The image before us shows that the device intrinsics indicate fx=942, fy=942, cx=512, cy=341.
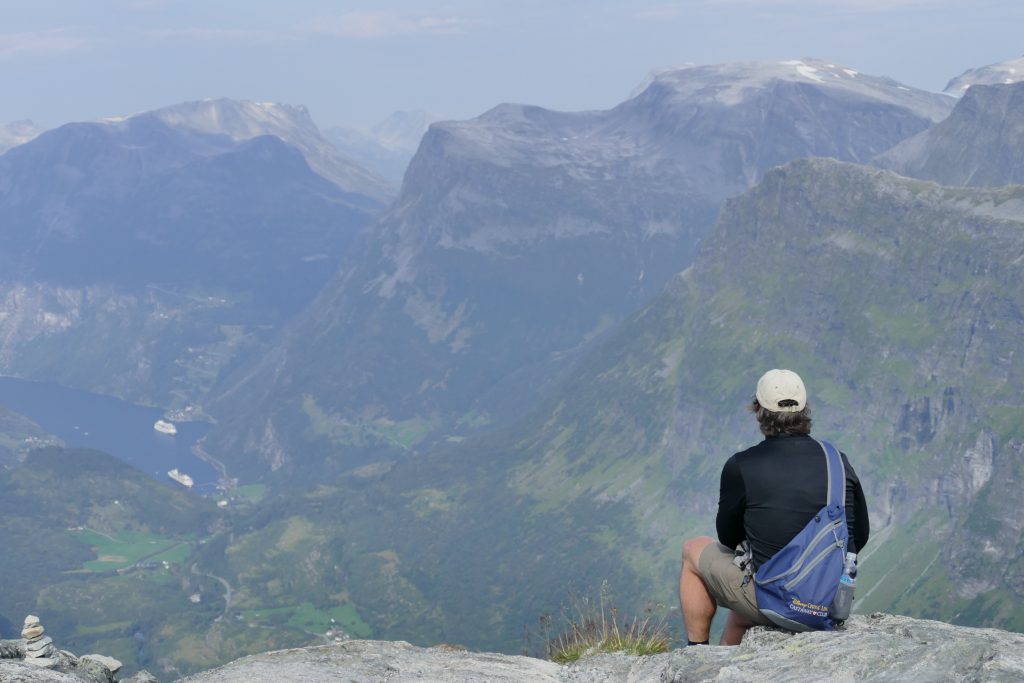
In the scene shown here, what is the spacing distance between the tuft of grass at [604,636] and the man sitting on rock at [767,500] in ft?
14.0

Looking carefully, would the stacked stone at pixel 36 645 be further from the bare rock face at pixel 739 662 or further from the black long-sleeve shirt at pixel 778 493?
the black long-sleeve shirt at pixel 778 493

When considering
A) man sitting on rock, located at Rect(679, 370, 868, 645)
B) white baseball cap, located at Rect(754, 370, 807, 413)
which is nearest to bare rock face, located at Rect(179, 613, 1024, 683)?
man sitting on rock, located at Rect(679, 370, 868, 645)

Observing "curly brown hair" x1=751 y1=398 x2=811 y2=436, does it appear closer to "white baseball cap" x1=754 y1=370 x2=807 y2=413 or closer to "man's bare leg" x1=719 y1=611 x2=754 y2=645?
"white baseball cap" x1=754 y1=370 x2=807 y2=413

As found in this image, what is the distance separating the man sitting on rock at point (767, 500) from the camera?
18766 millimetres

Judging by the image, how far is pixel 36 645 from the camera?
22359 mm

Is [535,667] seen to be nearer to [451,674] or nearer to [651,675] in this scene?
[451,674]

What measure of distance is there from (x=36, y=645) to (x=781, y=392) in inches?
716

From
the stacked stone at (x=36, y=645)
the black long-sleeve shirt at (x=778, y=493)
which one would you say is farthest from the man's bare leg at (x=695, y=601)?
the stacked stone at (x=36, y=645)

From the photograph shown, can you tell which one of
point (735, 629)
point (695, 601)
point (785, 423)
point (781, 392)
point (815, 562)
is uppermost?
point (781, 392)

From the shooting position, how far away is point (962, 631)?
2142 cm

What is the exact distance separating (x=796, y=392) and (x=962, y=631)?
284 inches

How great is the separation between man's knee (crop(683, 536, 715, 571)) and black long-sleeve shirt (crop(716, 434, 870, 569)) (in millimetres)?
1872

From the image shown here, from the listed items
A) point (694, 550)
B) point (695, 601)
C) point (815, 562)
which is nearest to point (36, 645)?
point (695, 601)

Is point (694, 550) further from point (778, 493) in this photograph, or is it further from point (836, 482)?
point (836, 482)
